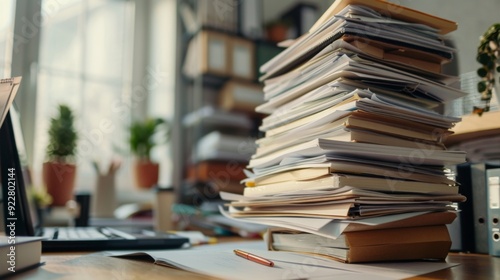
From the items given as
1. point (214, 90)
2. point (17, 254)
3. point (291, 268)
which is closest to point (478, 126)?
point (291, 268)

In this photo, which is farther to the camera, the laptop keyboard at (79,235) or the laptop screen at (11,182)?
the laptop keyboard at (79,235)

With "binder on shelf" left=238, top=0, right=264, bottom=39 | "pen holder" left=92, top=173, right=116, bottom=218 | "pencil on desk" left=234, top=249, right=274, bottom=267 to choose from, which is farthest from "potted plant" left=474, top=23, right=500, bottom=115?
"binder on shelf" left=238, top=0, right=264, bottom=39

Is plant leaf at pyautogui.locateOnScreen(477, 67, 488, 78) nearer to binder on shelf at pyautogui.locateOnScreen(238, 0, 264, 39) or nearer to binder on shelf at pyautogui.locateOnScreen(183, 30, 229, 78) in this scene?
binder on shelf at pyautogui.locateOnScreen(183, 30, 229, 78)

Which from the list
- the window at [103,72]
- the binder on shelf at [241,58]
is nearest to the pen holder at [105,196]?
the window at [103,72]

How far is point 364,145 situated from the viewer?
0.64 meters

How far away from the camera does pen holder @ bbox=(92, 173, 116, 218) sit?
5.73 feet

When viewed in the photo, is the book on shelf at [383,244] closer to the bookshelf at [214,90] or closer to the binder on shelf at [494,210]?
the binder on shelf at [494,210]

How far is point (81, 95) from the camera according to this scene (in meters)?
2.36

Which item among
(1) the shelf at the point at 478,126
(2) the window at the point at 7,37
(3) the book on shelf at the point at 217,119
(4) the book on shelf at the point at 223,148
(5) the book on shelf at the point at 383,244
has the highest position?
(2) the window at the point at 7,37

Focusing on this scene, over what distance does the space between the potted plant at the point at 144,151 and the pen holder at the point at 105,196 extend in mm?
498

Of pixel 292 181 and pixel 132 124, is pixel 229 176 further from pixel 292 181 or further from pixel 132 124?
pixel 292 181

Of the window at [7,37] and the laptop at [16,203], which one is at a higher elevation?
the window at [7,37]

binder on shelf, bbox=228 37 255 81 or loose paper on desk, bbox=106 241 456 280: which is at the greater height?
binder on shelf, bbox=228 37 255 81

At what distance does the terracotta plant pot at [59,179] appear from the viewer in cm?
193
